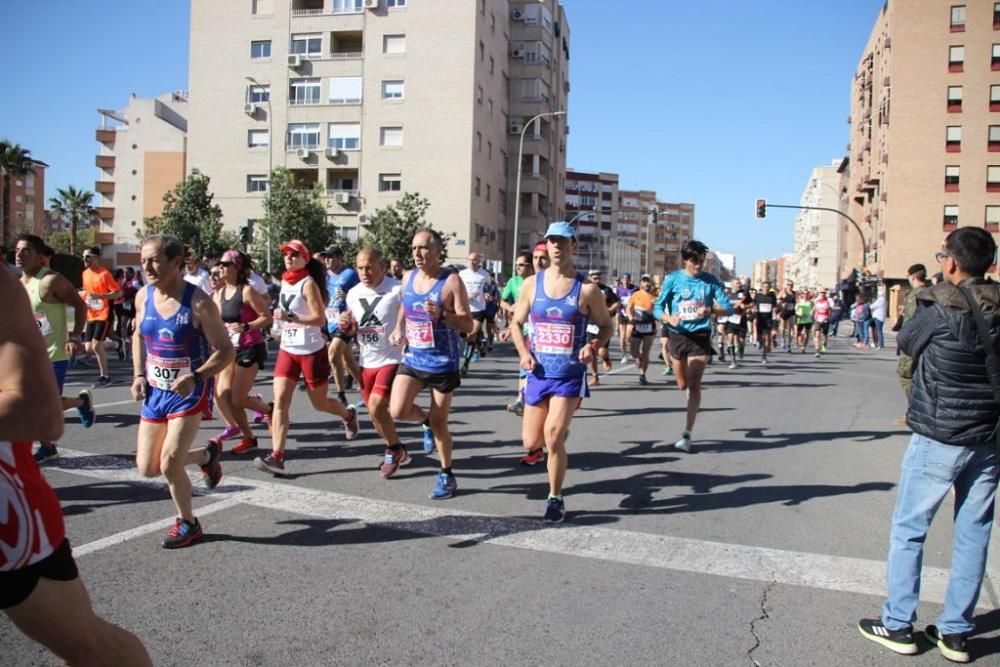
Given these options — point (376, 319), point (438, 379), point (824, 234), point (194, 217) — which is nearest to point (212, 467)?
point (438, 379)

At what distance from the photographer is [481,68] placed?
53.2 metres

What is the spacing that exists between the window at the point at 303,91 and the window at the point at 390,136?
5195mm

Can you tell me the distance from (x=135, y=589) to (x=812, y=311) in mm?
25347

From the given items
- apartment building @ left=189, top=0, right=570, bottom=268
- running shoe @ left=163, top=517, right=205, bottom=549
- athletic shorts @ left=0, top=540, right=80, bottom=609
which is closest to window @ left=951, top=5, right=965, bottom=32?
apartment building @ left=189, top=0, right=570, bottom=268

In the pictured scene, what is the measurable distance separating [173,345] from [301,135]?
2010 inches

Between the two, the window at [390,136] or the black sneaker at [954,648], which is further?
the window at [390,136]

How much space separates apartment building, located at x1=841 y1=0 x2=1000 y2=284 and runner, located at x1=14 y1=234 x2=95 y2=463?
60.4 metres

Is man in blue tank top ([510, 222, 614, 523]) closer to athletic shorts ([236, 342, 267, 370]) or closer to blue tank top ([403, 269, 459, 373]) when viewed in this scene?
blue tank top ([403, 269, 459, 373])

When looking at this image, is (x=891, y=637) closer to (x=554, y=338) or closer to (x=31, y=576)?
(x=554, y=338)

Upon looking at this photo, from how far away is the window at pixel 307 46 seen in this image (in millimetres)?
52469

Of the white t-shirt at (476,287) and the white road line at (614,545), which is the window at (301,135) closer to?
the white t-shirt at (476,287)

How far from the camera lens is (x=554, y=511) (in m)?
5.42

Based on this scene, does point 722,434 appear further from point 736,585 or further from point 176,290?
point 176,290

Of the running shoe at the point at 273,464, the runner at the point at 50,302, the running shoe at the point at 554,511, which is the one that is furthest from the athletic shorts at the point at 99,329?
the running shoe at the point at 554,511
